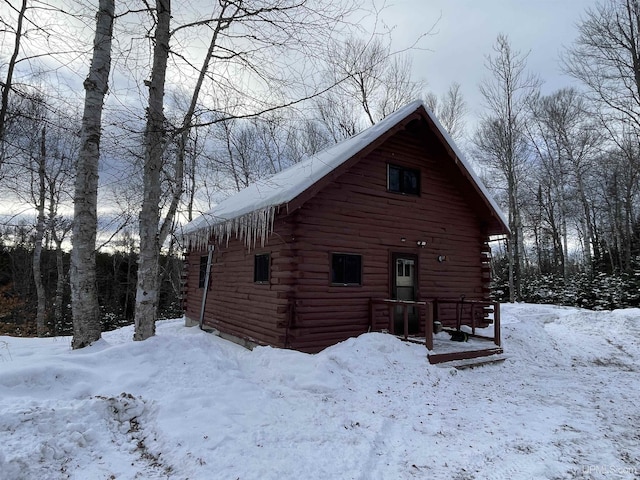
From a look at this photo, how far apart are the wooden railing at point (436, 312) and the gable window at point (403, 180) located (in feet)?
9.37

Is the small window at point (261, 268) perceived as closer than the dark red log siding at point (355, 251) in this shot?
No

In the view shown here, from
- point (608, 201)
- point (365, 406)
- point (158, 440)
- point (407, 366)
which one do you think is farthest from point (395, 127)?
point (608, 201)

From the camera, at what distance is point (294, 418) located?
4.54 m

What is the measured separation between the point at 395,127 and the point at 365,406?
6025 mm

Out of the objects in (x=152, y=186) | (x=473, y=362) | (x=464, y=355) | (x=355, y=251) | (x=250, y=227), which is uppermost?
(x=152, y=186)

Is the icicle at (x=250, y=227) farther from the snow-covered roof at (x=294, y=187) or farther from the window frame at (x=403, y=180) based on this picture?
the window frame at (x=403, y=180)

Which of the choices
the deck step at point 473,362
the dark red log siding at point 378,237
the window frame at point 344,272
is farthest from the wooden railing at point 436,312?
the window frame at point 344,272

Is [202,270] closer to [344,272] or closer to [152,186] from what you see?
[344,272]

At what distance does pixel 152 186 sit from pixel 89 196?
959 millimetres

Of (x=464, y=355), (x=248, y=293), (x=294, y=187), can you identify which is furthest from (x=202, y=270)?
(x=464, y=355)

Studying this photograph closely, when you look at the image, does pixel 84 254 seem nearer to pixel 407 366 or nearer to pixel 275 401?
pixel 275 401

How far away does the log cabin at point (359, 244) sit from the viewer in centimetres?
780

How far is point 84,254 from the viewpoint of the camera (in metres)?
5.36

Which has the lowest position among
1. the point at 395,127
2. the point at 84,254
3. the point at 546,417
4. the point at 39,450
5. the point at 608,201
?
the point at 546,417
